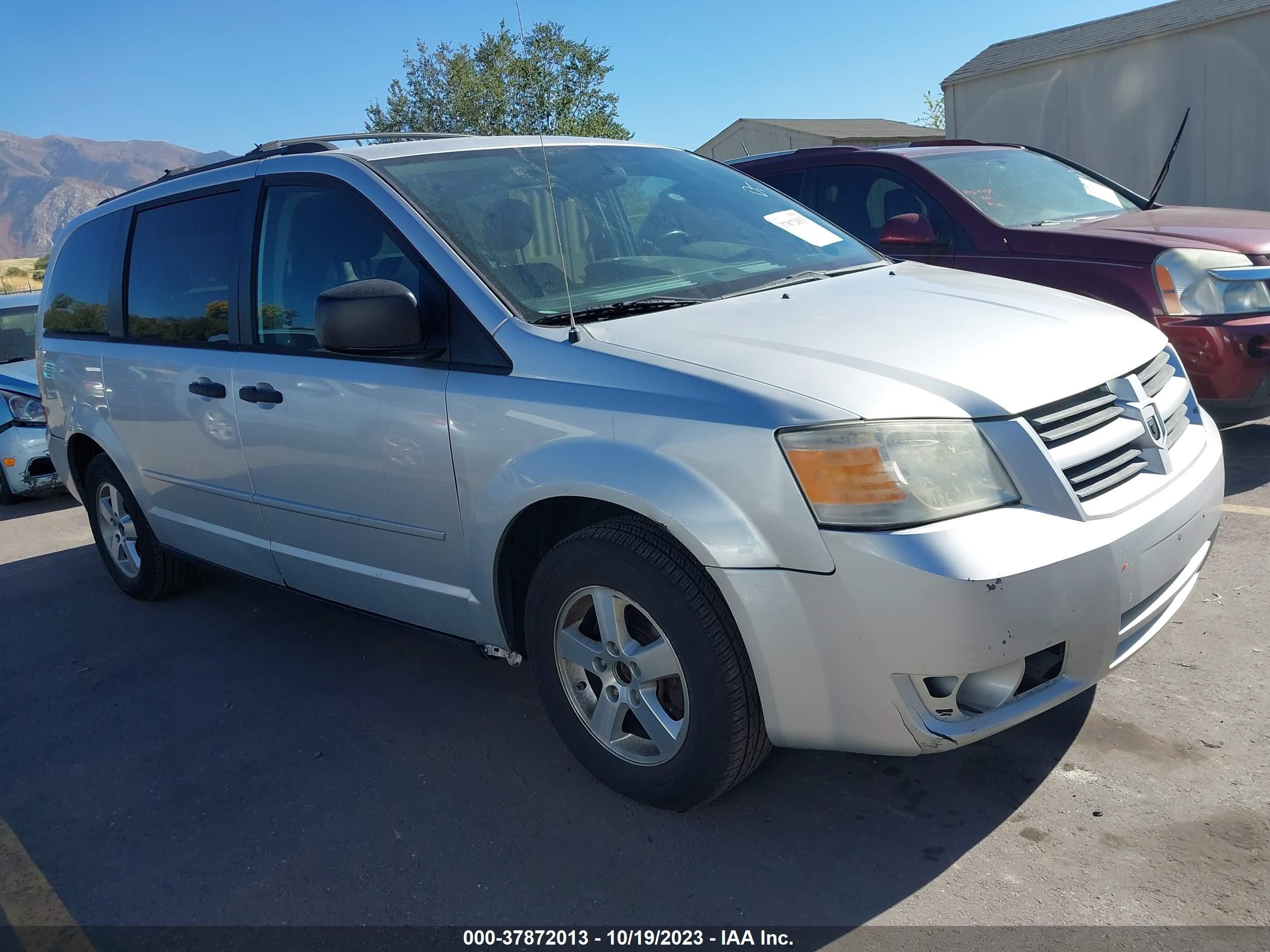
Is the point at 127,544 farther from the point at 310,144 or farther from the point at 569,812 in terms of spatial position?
the point at 569,812

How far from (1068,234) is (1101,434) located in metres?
3.18

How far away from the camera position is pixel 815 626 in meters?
2.46

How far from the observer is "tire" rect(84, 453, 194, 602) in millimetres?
5074

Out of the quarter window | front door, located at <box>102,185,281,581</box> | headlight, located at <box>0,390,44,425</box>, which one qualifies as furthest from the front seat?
headlight, located at <box>0,390,44,425</box>

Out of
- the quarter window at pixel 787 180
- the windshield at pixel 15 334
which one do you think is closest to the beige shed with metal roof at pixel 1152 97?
the quarter window at pixel 787 180

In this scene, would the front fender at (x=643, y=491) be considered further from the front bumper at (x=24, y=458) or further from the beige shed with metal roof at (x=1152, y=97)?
the beige shed with metal roof at (x=1152, y=97)

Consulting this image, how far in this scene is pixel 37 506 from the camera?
855 centimetres

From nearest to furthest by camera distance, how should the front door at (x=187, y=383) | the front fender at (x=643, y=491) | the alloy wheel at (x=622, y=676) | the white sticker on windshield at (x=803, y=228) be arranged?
the front fender at (x=643, y=491) → the alloy wheel at (x=622, y=676) → the white sticker on windshield at (x=803, y=228) → the front door at (x=187, y=383)

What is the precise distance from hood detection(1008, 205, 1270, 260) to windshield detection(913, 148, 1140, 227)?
20 centimetres

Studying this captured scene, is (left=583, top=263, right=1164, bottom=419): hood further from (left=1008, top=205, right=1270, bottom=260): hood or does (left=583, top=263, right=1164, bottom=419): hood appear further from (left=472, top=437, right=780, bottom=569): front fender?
(left=1008, top=205, right=1270, bottom=260): hood

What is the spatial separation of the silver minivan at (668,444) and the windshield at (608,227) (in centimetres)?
1

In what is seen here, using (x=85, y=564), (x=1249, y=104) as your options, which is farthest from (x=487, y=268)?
(x=1249, y=104)

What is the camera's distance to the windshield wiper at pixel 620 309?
10.1 feet

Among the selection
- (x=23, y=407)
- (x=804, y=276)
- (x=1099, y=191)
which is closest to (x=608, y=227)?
(x=804, y=276)
